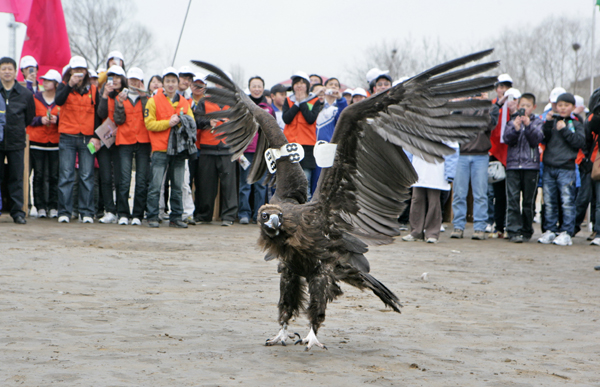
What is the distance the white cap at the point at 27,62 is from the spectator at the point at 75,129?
205cm

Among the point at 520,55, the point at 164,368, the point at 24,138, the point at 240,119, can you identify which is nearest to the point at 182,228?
the point at 24,138

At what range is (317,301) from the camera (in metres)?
4.41

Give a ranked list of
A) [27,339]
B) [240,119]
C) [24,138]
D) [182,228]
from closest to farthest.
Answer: [27,339] < [240,119] < [24,138] < [182,228]

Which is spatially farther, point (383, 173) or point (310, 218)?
point (383, 173)

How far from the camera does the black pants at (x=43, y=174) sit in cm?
1092

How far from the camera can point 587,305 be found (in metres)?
5.94

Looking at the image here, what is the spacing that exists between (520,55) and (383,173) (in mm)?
54400

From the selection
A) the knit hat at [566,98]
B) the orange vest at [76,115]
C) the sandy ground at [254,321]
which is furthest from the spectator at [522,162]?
the orange vest at [76,115]

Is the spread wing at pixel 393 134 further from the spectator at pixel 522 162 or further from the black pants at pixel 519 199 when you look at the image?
the black pants at pixel 519 199

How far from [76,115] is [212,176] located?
2.57 metres

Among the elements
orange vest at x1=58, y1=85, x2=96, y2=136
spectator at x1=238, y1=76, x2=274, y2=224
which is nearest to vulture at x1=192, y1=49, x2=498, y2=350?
orange vest at x1=58, y1=85, x2=96, y2=136

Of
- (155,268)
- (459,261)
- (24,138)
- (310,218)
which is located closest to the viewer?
(310,218)

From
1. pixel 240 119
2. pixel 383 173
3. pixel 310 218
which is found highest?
pixel 240 119

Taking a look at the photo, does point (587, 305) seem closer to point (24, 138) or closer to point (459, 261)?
point (459, 261)
